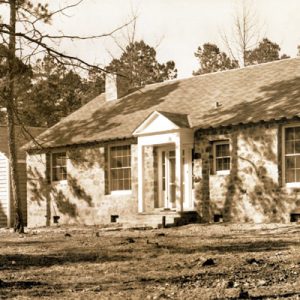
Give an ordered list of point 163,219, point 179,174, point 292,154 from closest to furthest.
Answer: point 292,154 < point 163,219 < point 179,174

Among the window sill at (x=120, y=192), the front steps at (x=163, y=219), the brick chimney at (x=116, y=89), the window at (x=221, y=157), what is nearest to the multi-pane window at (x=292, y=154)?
the window at (x=221, y=157)

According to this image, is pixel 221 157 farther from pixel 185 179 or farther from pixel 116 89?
pixel 116 89

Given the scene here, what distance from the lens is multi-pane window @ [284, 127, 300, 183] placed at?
782 inches

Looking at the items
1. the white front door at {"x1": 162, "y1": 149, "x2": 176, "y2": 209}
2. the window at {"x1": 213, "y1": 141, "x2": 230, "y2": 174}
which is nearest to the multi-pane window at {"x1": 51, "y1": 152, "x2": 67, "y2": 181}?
the white front door at {"x1": 162, "y1": 149, "x2": 176, "y2": 209}

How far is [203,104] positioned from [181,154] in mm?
2837

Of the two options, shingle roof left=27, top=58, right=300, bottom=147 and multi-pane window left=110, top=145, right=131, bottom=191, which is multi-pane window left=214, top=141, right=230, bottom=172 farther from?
multi-pane window left=110, top=145, right=131, bottom=191

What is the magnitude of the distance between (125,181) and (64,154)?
3572mm

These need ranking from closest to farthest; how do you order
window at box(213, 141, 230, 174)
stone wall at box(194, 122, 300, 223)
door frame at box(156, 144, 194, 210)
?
stone wall at box(194, 122, 300, 223) < window at box(213, 141, 230, 174) < door frame at box(156, 144, 194, 210)

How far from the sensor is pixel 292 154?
786 inches

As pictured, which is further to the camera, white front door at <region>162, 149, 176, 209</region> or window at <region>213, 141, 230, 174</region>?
white front door at <region>162, 149, 176, 209</region>

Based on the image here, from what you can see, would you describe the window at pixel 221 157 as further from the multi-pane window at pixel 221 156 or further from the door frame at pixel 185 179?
the door frame at pixel 185 179

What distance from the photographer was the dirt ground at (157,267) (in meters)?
8.18

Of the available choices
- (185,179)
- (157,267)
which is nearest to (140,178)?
(185,179)

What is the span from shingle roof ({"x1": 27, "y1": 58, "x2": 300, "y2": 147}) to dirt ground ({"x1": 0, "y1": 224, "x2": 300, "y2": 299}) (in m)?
5.47
